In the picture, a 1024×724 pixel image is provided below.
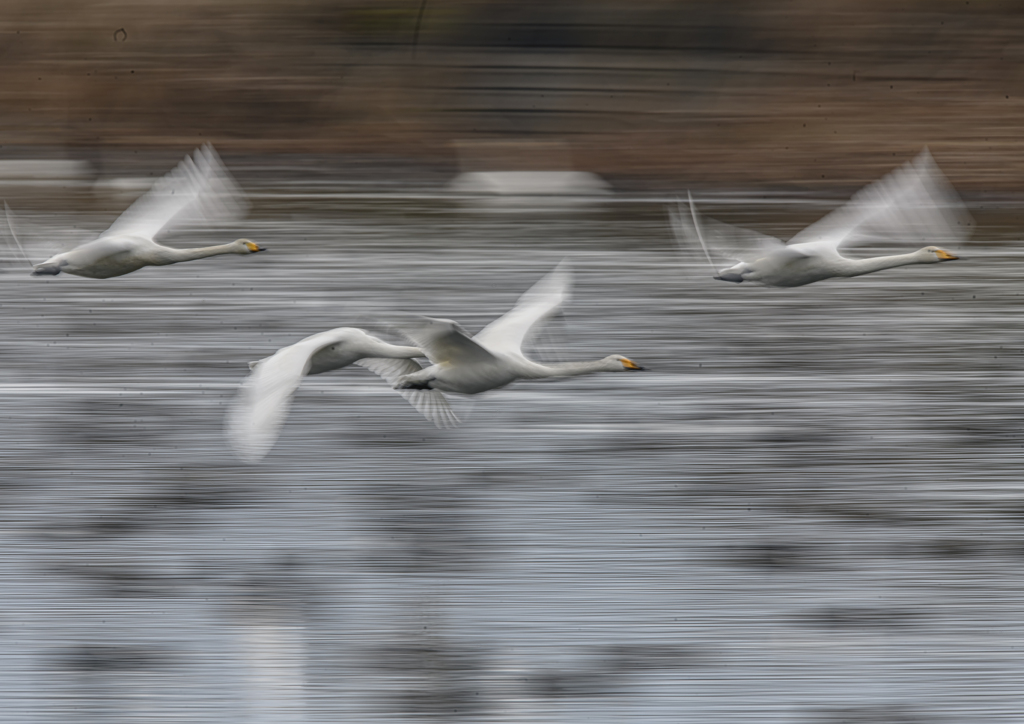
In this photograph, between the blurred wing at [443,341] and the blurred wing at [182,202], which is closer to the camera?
the blurred wing at [443,341]

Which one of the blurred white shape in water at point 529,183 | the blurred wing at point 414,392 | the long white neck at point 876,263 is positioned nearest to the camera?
the blurred wing at point 414,392

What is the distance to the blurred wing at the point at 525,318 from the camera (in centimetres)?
952

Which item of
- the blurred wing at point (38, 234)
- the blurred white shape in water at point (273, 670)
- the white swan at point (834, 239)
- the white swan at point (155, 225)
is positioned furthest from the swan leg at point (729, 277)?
the blurred wing at point (38, 234)

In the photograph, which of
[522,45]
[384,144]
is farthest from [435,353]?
[522,45]

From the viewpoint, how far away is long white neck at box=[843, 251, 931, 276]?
10.4m

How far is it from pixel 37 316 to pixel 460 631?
9582 millimetres

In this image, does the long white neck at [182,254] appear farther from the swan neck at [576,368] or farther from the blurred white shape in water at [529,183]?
the blurred white shape in water at [529,183]

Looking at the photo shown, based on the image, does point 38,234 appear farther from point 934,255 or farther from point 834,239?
point 834,239

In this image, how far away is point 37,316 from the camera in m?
16.4

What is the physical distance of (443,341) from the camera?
869 centimetres

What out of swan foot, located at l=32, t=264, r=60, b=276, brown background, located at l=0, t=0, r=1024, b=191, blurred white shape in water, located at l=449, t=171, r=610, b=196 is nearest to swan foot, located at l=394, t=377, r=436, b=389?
swan foot, located at l=32, t=264, r=60, b=276

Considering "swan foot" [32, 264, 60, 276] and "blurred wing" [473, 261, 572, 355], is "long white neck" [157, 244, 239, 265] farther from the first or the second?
"blurred wing" [473, 261, 572, 355]

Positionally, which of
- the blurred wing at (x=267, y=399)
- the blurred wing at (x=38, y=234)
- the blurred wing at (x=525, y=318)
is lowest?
the blurred wing at (x=267, y=399)

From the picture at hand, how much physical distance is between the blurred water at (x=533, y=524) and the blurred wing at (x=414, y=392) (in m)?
0.44
